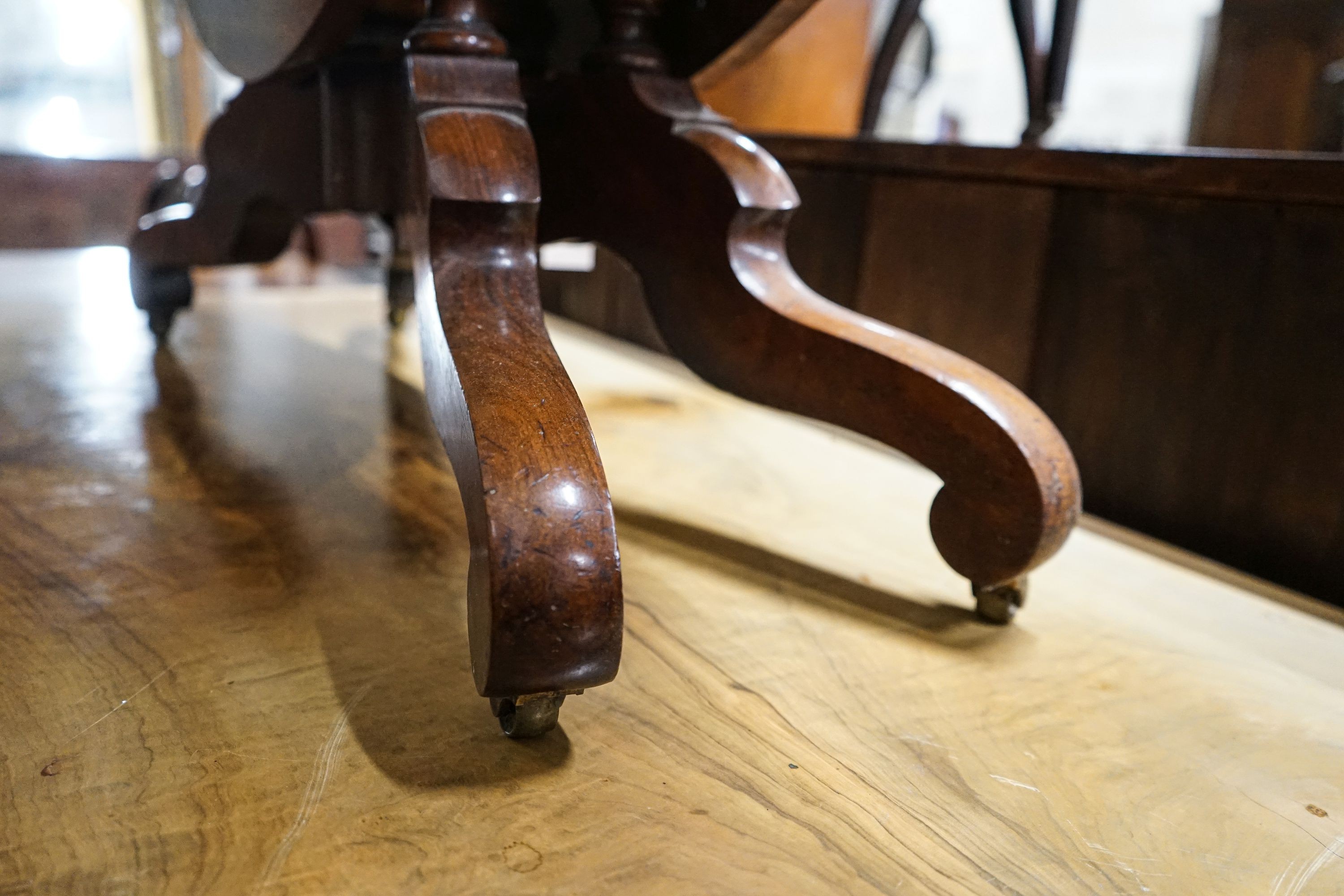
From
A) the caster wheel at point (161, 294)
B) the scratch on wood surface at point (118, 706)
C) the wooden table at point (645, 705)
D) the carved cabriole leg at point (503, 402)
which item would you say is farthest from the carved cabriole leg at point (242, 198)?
the scratch on wood surface at point (118, 706)

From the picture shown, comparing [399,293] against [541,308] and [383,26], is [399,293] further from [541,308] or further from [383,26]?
[541,308]

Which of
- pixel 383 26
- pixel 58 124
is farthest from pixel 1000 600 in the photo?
pixel 58 124

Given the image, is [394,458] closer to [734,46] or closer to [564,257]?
[734,46]

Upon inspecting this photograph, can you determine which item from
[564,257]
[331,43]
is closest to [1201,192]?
[331,43]

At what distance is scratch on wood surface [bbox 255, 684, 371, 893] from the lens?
352mm

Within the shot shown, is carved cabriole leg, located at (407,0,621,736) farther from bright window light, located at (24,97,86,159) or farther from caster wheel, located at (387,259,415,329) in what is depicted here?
bright window light, located at (24,97,86,159)

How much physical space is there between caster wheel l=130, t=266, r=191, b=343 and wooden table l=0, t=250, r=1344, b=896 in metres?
0.31

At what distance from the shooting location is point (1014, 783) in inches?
17.3

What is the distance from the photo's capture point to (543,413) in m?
0.45

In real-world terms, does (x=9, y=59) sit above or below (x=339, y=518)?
above

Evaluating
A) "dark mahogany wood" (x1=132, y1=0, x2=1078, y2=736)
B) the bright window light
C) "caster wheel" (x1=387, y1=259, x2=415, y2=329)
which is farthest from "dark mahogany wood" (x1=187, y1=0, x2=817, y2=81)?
the bright window light

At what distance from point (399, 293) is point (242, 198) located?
385mm

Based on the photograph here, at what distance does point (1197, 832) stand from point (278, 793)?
0.36 m

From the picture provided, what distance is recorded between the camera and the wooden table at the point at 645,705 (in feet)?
1.23
